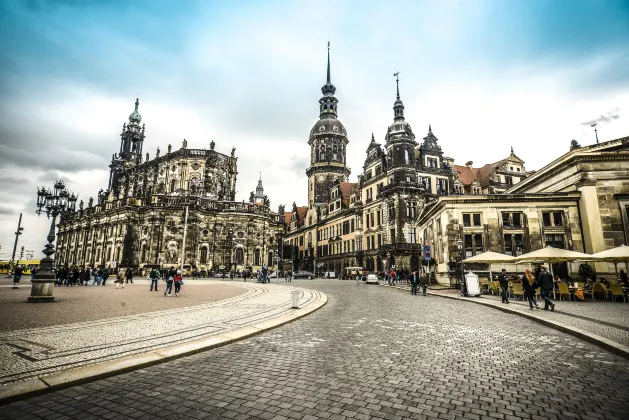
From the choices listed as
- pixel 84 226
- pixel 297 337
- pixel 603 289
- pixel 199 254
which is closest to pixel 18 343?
pixel 297 337

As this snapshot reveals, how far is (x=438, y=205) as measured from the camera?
91.4ft

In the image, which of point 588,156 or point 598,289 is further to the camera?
point 588,156

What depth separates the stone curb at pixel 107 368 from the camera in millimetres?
4219

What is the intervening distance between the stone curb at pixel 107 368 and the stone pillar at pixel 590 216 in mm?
25815

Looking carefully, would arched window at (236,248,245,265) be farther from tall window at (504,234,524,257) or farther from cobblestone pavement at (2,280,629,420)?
cobblestone pavement at (2,280,629,420)

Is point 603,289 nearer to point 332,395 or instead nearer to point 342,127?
point 332,395

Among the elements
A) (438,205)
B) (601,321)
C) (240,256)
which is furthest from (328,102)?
(601,321)

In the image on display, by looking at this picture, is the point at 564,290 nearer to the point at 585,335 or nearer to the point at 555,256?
the point at 555,256

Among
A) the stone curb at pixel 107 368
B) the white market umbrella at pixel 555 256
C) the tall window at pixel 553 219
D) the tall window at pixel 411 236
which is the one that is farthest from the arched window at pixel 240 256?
the stone curb at pixel 107 368

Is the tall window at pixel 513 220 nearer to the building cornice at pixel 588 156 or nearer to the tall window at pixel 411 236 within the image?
the building cornice at pixel 588 156

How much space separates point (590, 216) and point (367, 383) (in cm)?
2687

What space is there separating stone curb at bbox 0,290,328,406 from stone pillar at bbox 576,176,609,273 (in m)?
25.8

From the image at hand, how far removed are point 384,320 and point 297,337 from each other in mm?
3623

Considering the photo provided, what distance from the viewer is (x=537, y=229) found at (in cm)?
2536
